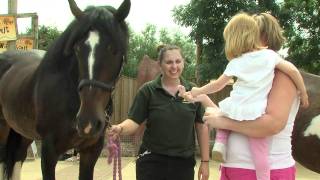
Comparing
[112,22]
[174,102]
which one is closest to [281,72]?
[174,102]

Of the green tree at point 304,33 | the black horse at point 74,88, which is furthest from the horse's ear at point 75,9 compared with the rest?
the green tree at point 304,33

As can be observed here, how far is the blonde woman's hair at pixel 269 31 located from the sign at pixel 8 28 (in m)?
6.86

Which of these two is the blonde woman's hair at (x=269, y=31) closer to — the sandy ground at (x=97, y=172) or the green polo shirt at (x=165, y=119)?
the green polo shirt at (x=165, y=119)

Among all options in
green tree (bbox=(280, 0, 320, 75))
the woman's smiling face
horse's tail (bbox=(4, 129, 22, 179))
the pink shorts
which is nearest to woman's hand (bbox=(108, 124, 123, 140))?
the woman's smiling face

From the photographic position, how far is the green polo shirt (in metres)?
3.20

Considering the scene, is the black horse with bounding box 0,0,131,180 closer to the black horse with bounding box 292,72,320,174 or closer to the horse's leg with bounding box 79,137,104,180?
the horse's leg with bounding box 79,137,104,180

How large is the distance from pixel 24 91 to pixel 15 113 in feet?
0.95

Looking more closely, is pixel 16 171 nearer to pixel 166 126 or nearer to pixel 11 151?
pixel 11 151

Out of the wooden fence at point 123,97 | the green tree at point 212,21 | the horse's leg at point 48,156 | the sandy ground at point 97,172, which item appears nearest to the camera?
the horse's leg at point 48,156

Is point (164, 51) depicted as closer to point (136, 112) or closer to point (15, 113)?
point (136, 112)

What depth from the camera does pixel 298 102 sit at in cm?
209

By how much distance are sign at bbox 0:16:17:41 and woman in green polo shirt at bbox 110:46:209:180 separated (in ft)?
18.5

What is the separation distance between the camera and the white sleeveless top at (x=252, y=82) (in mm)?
1979

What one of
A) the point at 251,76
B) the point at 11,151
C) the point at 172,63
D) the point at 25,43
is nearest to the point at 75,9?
the point at 172,63
